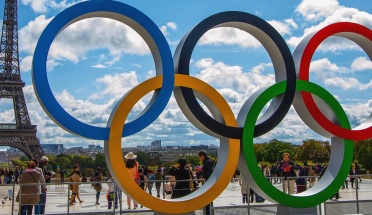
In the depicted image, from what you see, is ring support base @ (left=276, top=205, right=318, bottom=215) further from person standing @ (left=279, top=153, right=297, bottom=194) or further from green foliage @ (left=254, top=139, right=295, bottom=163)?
green foliage @ (left=254, top=139, right=295, bottom=163)

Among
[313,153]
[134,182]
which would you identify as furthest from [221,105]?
[313,153]

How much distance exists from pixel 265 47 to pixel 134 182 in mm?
4984

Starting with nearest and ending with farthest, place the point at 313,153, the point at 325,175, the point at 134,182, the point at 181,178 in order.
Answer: the point at 134,182
the point at 181,178
the point at 325,175
the point at 313,153

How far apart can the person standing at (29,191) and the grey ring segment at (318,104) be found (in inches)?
279

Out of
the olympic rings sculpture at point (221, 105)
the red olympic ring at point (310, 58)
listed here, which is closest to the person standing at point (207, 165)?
the olympic rings sculpture at point (221, 105)

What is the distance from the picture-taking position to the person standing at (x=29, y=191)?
11656 mm

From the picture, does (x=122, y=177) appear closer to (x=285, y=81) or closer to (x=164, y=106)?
(x=164, y=106)

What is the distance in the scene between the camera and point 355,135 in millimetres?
12344

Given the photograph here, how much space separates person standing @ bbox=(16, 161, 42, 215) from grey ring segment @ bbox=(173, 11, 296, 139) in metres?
4.27

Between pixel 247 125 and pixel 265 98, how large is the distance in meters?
0.86

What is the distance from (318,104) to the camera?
1270 centimetres

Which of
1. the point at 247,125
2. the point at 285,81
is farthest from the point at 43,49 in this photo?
the point at 285,81

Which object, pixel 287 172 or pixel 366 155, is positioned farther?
pixel 366 155

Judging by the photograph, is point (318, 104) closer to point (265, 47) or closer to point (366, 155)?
point (265, 47)
